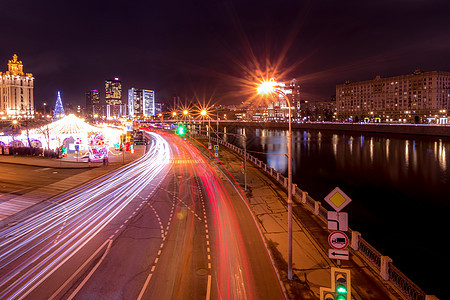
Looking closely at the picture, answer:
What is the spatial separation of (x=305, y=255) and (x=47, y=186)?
27170 mm

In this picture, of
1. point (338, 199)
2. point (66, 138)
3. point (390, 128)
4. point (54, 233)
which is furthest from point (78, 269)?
point (390, 128)

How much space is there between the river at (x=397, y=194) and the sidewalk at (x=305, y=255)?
594 centimetres

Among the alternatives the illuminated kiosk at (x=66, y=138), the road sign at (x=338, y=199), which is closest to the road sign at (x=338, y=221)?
the road sign at (x=338, y=199)

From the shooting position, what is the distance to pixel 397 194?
136 ft

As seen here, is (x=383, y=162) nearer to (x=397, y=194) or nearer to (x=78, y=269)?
(x=397, y=194)

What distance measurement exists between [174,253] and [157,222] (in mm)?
5177

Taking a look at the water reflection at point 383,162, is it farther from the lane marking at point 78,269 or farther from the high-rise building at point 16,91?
the high-rise building at point 16,91

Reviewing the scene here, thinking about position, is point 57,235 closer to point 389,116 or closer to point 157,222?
point 157,222

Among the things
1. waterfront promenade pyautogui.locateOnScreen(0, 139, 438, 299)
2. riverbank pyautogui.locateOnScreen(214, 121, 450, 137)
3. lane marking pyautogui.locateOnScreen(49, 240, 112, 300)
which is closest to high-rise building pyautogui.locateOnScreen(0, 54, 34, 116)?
riverbank pyautogui.locateOnScreen(214, 121, 450, 137)

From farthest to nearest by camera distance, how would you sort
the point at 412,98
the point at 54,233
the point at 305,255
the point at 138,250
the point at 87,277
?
the point at 412,98, the point at 54,233, the point at 138,250, the point at 305,255, the point at 87,277

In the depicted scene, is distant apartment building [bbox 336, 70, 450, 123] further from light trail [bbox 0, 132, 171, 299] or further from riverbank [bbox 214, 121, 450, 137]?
light trail [bbox 0, 132, 171, 299]

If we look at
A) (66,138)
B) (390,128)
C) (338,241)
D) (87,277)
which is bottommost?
(87,277)

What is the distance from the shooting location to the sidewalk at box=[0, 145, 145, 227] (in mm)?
23219

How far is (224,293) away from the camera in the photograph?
12273 millimetres
